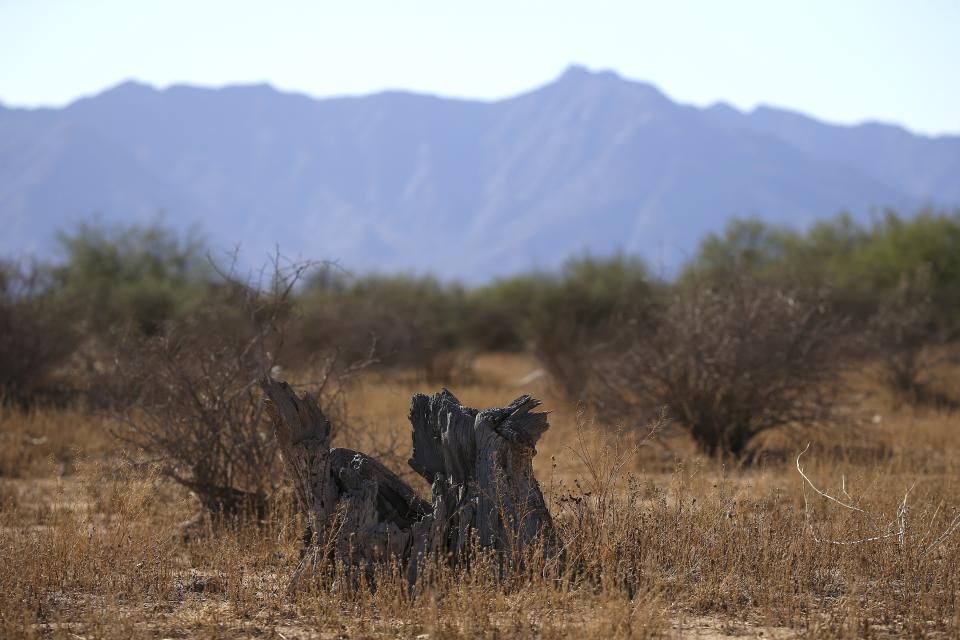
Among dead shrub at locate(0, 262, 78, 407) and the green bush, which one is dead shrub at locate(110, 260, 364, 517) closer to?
dead shrub at locate(0, 262, 78, 407)

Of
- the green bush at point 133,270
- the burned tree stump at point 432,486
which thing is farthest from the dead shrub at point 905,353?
the green bush at point 133,270

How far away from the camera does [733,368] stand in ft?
32.3

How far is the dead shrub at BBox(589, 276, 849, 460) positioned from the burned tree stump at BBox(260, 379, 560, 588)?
4990mm

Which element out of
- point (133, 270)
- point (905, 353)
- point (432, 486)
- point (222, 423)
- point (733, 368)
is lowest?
point (432, 486)

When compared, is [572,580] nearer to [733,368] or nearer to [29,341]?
[733,368]

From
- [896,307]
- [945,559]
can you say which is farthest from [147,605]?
[896,307]

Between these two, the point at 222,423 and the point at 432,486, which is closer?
the point at 432,486

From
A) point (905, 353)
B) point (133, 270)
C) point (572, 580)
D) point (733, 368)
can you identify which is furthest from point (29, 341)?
point (133, 270)

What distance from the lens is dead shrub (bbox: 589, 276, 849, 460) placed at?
32.4ft

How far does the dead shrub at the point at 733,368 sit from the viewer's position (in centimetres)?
987

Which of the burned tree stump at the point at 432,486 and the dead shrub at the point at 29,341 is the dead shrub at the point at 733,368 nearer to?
the burned tree stump at the point at 432,486

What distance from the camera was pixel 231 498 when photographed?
272 inches

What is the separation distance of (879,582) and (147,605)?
360 cm

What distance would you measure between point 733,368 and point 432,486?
5388 millimetres
